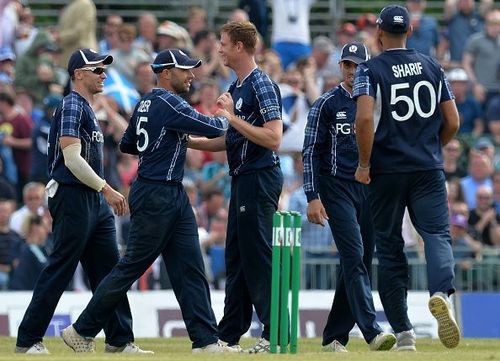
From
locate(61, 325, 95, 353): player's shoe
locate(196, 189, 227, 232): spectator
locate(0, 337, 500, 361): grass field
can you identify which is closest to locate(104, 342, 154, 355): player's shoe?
locate(0, 337, 500, 361): grass field

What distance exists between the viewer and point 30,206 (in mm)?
20094

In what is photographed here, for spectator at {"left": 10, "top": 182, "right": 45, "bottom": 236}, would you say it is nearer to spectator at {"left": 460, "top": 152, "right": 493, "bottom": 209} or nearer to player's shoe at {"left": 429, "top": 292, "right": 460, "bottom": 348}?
spectator at {"left": 460, "top": 152, "right": 493, "bottom": 209}

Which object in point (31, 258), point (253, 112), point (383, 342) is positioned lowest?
point (383, 342)

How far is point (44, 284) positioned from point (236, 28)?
2732mm

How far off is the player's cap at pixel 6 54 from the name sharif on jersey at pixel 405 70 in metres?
11.2

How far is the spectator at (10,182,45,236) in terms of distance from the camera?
2000 centimetres

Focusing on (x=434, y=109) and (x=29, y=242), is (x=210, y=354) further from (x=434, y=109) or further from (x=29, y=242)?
(x=29, y=242)

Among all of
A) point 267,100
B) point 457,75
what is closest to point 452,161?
point 457,75

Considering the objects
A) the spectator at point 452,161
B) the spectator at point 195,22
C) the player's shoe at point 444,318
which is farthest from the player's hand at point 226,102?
the spectator at point 195,22

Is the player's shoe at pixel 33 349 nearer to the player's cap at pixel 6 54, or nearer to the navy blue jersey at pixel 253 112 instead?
the navy blue jersey at pixel 253 112

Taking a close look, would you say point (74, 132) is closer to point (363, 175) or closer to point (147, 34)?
point (363, 175)

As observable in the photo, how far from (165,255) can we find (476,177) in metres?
9.87

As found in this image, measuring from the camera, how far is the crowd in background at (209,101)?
2002 centimetres

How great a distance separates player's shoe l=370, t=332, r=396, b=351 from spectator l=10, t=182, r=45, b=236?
792 cm
